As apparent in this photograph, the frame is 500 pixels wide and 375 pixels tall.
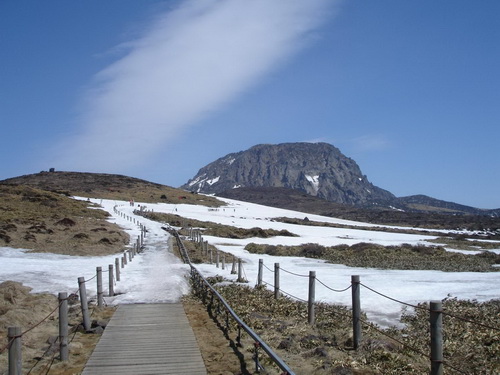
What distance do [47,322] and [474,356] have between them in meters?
10.2

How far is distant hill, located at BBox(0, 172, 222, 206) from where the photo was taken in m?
120

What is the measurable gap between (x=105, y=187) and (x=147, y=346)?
5293 inches

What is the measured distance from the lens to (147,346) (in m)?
9.80

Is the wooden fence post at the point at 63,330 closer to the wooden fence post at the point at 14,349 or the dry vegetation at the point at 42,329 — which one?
the dry vegetation at the point at 42,329

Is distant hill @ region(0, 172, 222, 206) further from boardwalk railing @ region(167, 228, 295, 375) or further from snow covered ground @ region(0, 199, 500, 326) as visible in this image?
boardwalk railing @ region(167, 228, 295, 375)

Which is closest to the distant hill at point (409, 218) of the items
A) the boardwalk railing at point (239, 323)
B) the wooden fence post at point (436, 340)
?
the boardwalk railing at point (239, 323)

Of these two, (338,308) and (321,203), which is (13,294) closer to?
(338,308)

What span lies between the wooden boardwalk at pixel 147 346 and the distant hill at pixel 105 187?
101376 millimetres

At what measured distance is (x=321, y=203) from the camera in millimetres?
195625

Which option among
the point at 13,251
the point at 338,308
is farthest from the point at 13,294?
the point at 13,251

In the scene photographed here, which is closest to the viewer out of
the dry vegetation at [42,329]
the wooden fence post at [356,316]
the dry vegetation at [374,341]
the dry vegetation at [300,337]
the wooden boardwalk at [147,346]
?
the dry vegetation at [374,341]

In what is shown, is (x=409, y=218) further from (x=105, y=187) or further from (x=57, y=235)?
(x=57, y=235)

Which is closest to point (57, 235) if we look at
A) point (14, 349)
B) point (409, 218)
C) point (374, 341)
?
point (14, 349)

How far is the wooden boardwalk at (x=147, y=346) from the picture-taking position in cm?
→ 830
